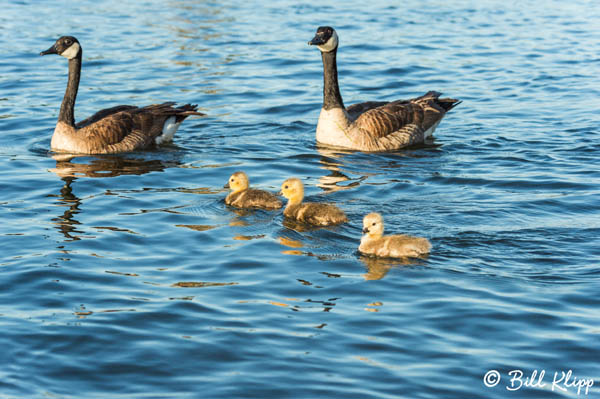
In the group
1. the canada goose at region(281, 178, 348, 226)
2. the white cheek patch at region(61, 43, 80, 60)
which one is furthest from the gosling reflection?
the white cheek patch at region(61, 43, 80, 60)

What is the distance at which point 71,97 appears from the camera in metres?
15.6

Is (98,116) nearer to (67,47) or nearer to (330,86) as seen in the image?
(67,47)

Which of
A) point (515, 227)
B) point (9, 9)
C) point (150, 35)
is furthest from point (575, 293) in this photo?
point (9, 9)

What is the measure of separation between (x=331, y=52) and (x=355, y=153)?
6.29 feet

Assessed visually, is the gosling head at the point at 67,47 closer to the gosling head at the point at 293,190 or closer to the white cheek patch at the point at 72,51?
the white cheek patch at the point at 72,51

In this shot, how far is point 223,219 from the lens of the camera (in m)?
11.6

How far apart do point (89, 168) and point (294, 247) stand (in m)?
5.11

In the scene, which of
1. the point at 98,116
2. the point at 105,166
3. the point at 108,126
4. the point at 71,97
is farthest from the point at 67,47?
the point at 105,166

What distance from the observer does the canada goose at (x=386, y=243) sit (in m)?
9.81

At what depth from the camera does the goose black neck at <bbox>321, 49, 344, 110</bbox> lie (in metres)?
15.8

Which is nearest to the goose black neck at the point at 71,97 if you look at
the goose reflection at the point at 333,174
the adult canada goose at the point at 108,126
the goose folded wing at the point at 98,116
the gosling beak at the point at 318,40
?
the adult canada goose at the point at 108,126

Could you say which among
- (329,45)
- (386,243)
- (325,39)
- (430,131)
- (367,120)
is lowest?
(430,131)

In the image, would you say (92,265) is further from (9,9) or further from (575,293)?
(9,9)

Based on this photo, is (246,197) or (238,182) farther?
(238,182)
